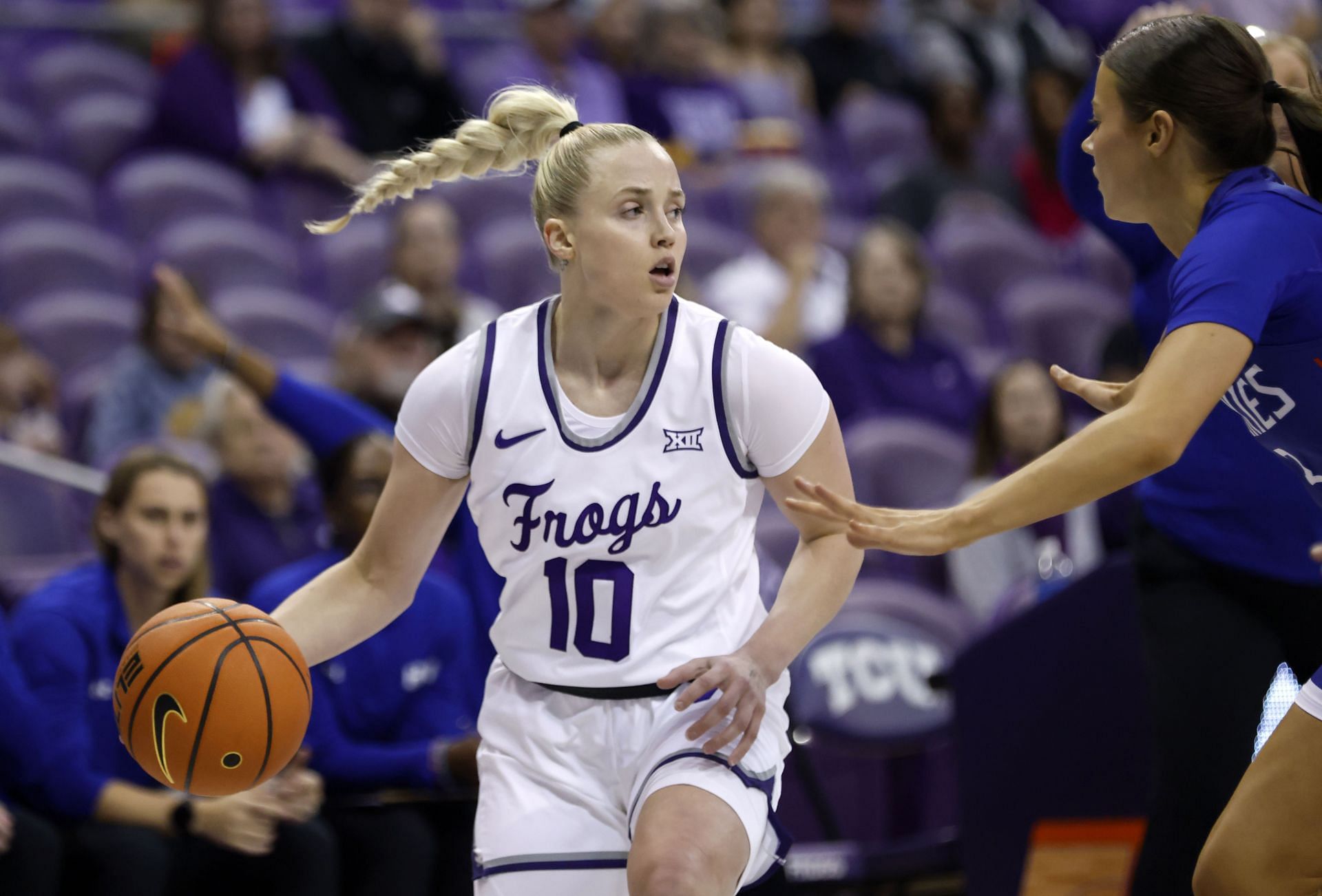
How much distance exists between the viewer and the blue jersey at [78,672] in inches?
162

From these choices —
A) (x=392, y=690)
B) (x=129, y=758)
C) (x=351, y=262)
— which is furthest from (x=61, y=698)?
(x=351, y=262)

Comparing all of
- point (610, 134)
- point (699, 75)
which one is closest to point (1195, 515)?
point (610, 134)

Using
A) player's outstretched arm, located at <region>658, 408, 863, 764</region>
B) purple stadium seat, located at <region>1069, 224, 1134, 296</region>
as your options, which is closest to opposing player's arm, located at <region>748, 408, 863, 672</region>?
player's outstretched arm, located at <region>658, 408, 863, 764</region>

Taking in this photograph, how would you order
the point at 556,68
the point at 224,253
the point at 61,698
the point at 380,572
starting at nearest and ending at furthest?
the point at 380,572 → the point at 61,698 → the point at 224,253 → the point at 556,68

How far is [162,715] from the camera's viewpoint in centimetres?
290

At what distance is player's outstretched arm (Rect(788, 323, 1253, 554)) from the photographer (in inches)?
95.4

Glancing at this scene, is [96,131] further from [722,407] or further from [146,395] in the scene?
[722,407]

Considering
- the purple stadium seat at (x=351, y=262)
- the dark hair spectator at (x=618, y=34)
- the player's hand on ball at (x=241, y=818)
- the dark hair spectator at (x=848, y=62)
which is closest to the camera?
the player's hand on ball at (x=241, y=818)

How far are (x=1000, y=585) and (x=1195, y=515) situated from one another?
99.9 inches

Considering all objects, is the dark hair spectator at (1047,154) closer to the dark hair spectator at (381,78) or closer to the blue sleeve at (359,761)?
the dark hair spectator at (381,78)

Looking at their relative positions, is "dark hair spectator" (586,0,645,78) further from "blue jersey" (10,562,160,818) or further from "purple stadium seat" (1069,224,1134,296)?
"blue jersey" (10,562,160,818)

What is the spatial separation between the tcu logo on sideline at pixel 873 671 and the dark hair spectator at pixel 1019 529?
1.67 feet

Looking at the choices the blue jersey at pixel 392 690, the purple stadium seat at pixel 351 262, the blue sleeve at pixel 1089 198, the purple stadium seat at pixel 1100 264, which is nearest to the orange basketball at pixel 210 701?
the blue jersey at pixel 392 690

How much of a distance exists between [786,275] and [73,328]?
334 cm
